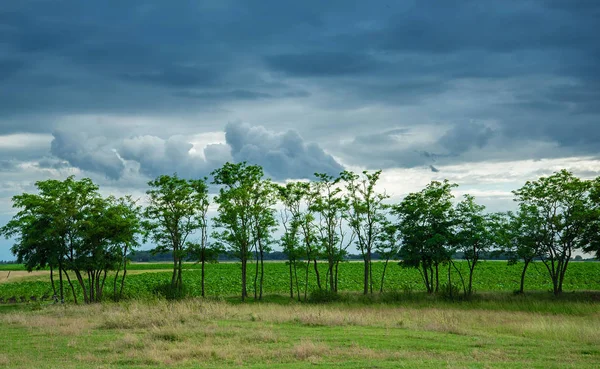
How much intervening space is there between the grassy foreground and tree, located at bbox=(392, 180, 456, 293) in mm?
20245

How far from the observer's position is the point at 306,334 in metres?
24.1

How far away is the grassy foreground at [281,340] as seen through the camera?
58.6 ft

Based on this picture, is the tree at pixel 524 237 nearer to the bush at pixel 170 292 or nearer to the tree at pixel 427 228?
the tree at pixel 427 228

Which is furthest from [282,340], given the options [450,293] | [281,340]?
[450,293]

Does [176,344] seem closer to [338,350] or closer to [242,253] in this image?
[338,350]

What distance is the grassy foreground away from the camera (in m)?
17.9

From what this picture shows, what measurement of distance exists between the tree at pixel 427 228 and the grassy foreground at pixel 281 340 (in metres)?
20.2

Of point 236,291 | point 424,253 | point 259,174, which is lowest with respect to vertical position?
point 236,291

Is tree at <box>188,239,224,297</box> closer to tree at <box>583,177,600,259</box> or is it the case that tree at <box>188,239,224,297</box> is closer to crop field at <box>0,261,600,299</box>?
crop field at <box>0,261,600,299</box>

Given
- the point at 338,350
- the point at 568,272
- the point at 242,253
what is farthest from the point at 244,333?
the point at 568,272

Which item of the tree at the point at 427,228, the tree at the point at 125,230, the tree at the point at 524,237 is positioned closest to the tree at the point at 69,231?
the tree at the point at 125,230

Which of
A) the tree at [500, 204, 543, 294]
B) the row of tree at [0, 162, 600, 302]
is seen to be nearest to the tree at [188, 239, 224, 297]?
the row of tree at [0, 162, 600, 302]

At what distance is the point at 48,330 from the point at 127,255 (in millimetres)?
30260

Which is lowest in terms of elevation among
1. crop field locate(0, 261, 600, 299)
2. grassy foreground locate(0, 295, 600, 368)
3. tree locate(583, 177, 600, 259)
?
crop field locate(0, 261, 600, 299)
